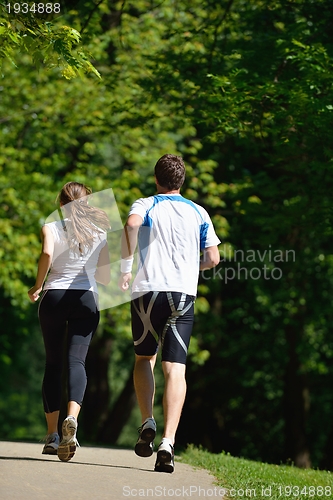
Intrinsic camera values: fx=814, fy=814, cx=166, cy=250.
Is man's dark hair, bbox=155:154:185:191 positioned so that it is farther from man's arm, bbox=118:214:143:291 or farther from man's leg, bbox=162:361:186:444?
man's leg, bbox=162:361:186:444

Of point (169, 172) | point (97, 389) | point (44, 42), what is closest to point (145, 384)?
point (169, 172)

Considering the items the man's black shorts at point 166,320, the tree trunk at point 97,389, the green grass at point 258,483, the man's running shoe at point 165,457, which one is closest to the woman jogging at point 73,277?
the man's black shorts at point 166,320

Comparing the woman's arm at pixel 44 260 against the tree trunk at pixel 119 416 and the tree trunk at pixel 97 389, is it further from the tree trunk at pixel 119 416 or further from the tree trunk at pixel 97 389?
the tree trunk at pixel 97 389

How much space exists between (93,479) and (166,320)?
1148 millimetres

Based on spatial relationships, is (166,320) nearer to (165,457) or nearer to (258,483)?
(165,457)

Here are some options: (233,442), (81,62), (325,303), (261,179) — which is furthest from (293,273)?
(81,62)

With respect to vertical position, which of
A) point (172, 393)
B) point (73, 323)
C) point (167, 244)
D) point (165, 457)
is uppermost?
point (167, 244)

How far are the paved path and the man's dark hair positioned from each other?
6.52 feet

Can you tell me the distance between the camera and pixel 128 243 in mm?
5613

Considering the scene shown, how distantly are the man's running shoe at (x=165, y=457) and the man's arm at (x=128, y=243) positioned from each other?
1100mm

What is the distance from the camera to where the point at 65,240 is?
237 inches

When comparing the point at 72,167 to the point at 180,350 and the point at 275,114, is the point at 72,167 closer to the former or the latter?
the point at 275,114

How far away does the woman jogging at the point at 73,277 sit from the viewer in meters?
5.99

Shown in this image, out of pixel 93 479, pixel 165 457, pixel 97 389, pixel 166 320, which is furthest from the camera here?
pixel 97 389
